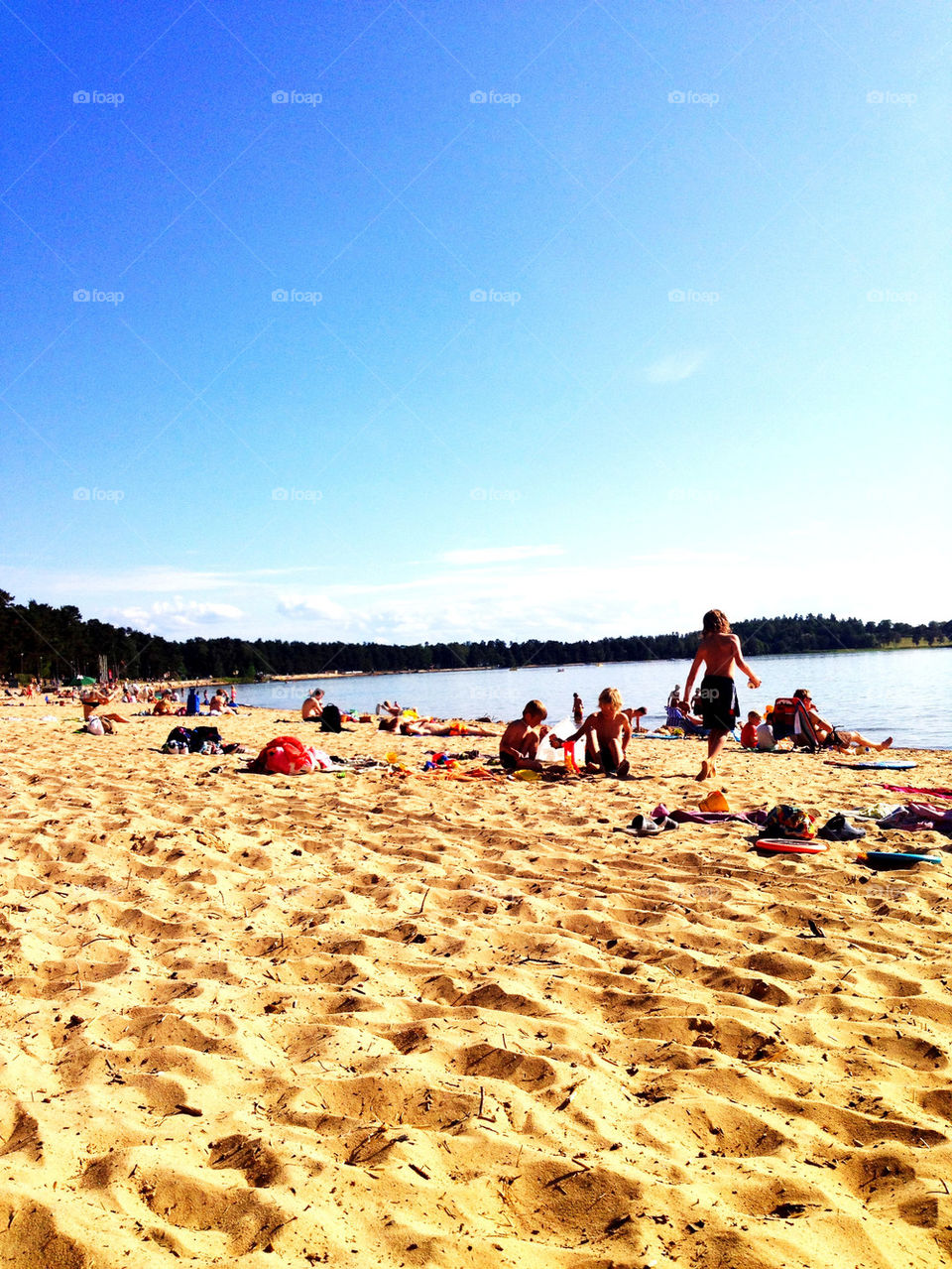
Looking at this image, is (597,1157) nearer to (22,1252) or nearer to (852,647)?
(22,1252)

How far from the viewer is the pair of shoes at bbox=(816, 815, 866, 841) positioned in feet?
19.1

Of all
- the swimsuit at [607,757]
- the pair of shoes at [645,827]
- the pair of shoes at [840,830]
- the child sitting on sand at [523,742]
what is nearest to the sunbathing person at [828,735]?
the swimsuit at [607,757]

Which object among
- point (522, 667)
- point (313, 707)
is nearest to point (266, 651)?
point (522, 667)

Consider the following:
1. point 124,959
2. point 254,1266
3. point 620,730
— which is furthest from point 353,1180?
point 620,730

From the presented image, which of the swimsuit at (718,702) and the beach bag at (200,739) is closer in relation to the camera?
the swimsuit at (718,702)

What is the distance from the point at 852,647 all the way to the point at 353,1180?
122 meters

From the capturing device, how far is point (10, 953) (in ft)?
12.0

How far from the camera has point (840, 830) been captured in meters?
5.88

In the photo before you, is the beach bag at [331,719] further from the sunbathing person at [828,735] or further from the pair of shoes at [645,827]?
the pair of shoes at [645,827]

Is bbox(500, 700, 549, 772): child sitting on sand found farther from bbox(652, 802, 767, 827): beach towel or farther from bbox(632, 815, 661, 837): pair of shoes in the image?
bbox(632, 815, 661, 837): pair of shoes

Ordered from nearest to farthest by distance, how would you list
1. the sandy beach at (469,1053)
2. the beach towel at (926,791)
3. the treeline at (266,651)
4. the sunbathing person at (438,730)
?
the sandy beach at (469,1053)
the beach towel at (926,791)
the sunbathing person at (438,730)
the treeline at (266,651)

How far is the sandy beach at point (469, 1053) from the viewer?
1.95m

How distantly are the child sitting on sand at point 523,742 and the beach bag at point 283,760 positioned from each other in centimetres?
249

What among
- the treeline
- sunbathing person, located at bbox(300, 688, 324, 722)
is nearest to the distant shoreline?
the treeline
